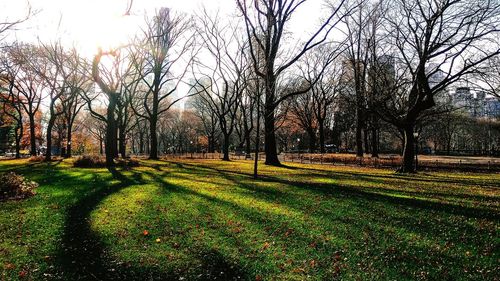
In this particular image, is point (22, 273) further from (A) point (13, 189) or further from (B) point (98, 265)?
(A) point (13, 189)

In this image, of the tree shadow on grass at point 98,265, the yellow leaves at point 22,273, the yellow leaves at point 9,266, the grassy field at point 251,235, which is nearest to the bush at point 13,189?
the grassy field at point 251,235

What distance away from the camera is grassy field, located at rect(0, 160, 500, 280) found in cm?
579

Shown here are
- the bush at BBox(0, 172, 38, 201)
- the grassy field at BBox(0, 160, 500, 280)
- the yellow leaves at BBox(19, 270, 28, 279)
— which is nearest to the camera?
the yellow leaves at BBox(19, 270, 28, 279)

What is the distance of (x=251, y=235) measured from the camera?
24.7 feet

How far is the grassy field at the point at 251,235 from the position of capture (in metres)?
5.79

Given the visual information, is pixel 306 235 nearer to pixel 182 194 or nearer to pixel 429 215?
pixel 429 215

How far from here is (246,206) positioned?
9828 millimetres

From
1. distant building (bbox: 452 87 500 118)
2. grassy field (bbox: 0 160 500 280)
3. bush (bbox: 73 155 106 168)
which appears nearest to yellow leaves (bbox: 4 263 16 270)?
grassy field (bbox: 0 160 500 280)

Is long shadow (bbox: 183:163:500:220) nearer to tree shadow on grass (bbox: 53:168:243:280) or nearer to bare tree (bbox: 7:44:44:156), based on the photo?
tree shadow on grass (bbox: 53:168:243:280)

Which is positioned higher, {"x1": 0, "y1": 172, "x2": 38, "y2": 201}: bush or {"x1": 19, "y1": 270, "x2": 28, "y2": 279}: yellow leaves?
{"x1": 0, "y1": 172, "x2": 38, "y2": 201}: bush

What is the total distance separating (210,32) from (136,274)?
1154 inches

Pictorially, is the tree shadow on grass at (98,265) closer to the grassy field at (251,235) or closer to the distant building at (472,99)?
the grassy field at (251,235)

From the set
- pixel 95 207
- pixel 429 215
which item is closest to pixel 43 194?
pixel 95 207

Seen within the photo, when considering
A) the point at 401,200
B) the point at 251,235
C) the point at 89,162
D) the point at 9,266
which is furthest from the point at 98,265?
the point at 89,162
